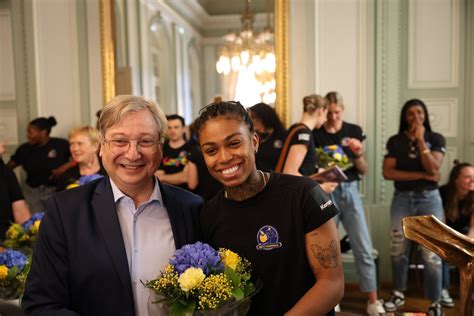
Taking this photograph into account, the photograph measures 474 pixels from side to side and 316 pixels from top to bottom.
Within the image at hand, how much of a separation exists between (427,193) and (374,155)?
0.81m

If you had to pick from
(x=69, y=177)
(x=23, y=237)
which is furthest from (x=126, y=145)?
(x=69, y=177)

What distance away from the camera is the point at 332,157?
3686 millimetres

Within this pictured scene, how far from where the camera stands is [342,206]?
3.82m

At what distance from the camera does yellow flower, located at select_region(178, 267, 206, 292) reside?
3.75 feet

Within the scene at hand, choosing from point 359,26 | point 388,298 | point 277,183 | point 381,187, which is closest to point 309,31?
point 359,26

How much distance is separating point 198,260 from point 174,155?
300 cm

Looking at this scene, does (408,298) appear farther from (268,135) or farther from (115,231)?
(115,231)

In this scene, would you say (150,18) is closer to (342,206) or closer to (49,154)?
(49,154)

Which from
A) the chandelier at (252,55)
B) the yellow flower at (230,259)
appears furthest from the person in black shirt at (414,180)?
the yellow flower at (230,259)

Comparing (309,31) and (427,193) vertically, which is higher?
(309,31)

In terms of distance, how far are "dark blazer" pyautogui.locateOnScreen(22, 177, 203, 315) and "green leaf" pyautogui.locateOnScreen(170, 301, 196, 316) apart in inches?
8.3

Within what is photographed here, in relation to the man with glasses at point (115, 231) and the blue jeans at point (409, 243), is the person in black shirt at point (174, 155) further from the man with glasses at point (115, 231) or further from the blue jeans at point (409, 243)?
the man with glasses at point (115, 231)

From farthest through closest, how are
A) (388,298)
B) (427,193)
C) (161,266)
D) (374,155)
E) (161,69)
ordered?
(161,69)
(374,155)
(388,298)
(427,193)
(161,266)

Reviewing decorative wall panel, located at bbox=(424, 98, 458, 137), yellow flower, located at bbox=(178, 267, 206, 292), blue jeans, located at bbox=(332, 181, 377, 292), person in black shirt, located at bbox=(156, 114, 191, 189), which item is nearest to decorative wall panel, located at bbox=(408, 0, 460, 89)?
decorative wall panel, located at bbox=(424, 98, 458, 137)
